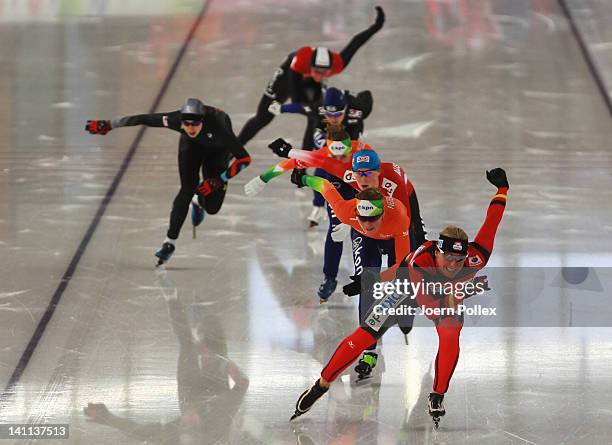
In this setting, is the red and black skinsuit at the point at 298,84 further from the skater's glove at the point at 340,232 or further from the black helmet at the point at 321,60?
the skater's glove at the point at 340,232

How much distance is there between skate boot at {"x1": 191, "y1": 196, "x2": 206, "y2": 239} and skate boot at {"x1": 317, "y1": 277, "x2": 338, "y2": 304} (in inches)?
51.3

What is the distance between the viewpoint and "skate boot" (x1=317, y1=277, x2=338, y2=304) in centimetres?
799

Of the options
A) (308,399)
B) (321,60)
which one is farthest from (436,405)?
(321,60)

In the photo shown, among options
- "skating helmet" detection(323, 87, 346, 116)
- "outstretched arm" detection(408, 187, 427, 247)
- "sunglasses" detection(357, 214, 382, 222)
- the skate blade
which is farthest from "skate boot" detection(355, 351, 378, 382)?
"skating helmet" detection(323, 87, 346, 116)

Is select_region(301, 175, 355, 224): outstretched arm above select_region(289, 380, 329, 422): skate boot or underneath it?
above

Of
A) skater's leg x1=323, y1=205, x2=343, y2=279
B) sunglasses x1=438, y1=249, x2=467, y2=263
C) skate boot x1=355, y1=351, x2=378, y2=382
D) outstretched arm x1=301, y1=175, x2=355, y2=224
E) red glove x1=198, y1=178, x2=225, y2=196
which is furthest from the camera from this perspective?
red glove x1=198, y1=178, x2=225, y2=196

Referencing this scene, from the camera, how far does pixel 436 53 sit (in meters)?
12.7

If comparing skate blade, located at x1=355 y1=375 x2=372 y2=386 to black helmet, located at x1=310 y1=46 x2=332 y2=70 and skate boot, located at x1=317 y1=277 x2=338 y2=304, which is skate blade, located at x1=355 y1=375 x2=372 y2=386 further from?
black helmet, located at x1=310 y1=46 x2=332 y2=70

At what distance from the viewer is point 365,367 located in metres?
7.02

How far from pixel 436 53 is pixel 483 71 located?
26.8 inches

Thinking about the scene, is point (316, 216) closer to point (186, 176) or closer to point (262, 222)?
point (262, 222)

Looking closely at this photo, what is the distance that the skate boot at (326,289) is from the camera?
7.99 m

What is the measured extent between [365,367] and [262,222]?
252 cm

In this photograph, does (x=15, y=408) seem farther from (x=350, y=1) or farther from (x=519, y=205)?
(x=350, y=1)
